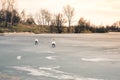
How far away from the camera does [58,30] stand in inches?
6280

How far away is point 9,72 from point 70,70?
13.5ft

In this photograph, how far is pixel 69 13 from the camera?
527 feet

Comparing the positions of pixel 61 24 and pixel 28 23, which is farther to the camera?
pixel 28 23

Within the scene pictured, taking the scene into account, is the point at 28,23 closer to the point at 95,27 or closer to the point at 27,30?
the point at 27,30

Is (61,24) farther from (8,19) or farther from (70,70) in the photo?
(70,70)

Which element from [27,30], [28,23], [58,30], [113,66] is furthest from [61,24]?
[113,66]

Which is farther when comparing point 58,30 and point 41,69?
point 58,30

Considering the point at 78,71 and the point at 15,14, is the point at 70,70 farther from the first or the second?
the point at 15,14

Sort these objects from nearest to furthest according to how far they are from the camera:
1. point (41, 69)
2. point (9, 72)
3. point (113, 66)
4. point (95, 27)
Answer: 1. point (9, 72)
2. point (41, 69)
3. point (113, 66)
4. point (95, 27)

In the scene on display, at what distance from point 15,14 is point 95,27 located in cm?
3974

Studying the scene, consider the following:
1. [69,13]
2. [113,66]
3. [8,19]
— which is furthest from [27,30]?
[113,66]

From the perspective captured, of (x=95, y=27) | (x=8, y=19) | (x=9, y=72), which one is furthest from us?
(x=95, y=27)

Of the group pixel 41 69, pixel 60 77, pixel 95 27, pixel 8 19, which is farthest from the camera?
pixel 95 27

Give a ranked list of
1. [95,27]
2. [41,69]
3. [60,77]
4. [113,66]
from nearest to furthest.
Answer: [60,77] → [41,69] → [113,66] → [95,27]
